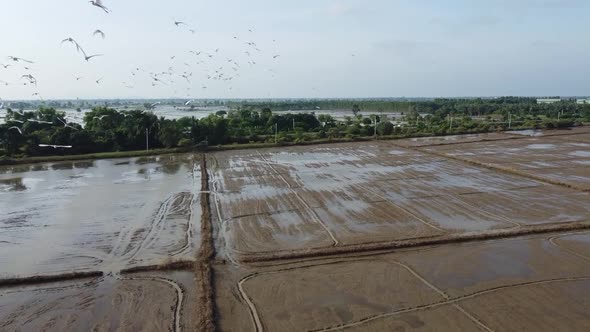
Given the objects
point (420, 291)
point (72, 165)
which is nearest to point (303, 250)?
point (420, 291)

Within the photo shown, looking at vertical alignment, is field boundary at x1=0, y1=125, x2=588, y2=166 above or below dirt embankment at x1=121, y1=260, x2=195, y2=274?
above

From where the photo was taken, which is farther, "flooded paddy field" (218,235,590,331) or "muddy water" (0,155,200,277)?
"muddy water" (0,155,200,277)

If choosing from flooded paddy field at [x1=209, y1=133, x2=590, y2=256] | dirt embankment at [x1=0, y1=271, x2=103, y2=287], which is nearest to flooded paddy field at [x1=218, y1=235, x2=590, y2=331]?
flooded paddy field at [x1=209, y1=133, x2=590, y2=256]

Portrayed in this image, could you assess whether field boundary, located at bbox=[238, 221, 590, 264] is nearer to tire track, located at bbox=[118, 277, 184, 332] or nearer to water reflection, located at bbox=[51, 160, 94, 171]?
tire track, located at bbox=[118, 277, 184, 332]

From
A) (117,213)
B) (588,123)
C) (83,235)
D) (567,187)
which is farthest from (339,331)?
(588,123)

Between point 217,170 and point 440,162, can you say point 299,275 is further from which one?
point 440,162

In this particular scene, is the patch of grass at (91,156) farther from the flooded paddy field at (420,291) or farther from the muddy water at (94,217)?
the flooded paddy field at (420,291)

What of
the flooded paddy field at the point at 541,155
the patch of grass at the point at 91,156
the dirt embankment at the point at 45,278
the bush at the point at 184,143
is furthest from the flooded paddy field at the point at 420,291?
the bush at the point at 184,143
